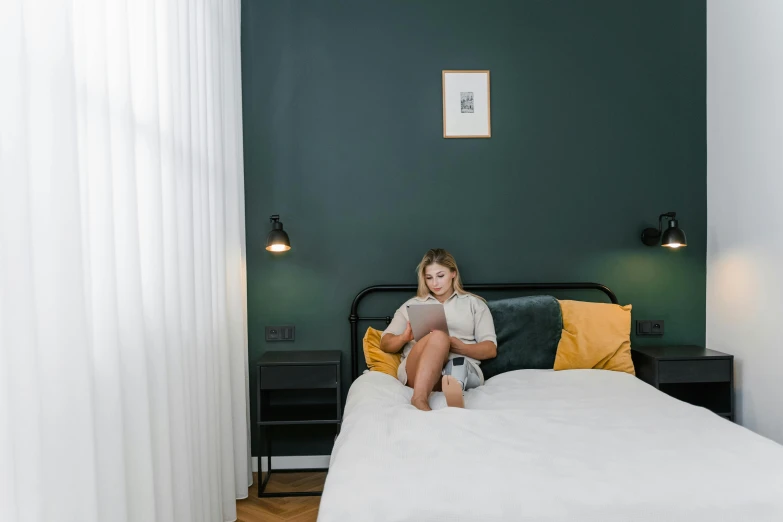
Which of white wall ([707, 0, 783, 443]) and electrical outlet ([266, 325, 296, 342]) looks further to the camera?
electrical outlet ([266, 325, 296, 342])

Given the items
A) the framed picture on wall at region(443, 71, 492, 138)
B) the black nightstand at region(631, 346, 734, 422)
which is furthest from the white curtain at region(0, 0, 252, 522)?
the black nightstand at region(631, 346, 734, 422)

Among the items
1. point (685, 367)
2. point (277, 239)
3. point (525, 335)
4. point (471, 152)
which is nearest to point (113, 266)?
point (277, 239)

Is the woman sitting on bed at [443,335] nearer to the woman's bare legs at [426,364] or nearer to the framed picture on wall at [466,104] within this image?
the woman's bare legs at [426,364]

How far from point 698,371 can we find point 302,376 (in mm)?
2066

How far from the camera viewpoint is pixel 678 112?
10.8 feet

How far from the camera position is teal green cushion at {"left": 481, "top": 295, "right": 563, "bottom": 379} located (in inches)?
115

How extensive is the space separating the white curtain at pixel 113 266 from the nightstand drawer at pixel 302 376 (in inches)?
11.2

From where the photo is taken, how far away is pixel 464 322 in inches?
114

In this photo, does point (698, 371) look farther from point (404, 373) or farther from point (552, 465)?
point (552, 465)

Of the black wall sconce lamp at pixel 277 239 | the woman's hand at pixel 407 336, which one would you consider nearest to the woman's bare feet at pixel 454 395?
the woman's hand at pixel 407 336

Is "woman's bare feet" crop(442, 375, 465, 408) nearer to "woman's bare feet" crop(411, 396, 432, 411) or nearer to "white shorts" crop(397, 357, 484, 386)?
"woman's bare feet" crop(411, 396, 432, 411)

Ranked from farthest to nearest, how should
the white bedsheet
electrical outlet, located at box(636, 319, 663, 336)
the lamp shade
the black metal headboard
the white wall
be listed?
electrical outlet, located at box(636, 319, 663, 336), the black metal headboard, the lamp shade, the white wall, the white bedsheet

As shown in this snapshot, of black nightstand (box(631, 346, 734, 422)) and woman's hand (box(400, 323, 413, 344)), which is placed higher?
woman's hand (box(400, 323, 413, 344))

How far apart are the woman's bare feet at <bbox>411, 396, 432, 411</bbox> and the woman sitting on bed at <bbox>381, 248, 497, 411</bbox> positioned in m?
0.08
